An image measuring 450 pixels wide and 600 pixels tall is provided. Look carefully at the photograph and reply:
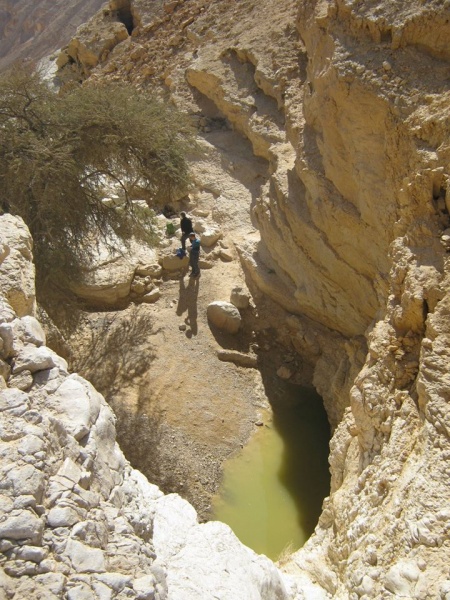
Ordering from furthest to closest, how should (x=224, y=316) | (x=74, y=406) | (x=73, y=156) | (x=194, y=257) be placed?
(x=194, y=257)
(x=224, y=316)
(x=73, y=156)
(x=74, y=406)

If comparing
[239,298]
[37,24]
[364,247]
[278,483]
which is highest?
[37,24]

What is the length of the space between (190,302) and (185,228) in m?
1.41

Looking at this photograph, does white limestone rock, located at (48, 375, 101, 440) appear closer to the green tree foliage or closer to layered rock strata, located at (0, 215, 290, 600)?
layered rock strata, located at (0, 215, 290, 600)

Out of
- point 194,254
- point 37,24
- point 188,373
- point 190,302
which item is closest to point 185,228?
point 194,254

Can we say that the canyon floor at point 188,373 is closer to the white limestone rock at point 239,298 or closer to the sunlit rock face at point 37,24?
the white limestone rock at point 239,298

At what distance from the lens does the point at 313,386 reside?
27.2 ft

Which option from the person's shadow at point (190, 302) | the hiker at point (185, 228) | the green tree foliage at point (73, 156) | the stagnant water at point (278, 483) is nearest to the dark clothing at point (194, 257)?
the person's shadow at point (190, 302)

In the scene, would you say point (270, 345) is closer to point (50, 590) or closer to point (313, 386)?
point (313, 386)

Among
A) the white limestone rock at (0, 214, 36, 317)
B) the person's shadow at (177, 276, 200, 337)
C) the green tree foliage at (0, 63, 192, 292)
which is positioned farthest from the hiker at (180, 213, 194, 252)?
the white limestone rock at (0, 214, 36, 317)

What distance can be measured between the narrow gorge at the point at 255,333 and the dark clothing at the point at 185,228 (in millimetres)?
383

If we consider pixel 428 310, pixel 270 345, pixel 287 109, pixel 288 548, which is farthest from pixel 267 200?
pixel 288 548

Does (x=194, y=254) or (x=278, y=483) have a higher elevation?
(x=194, y=254)

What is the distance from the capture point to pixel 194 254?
8938 millimetres

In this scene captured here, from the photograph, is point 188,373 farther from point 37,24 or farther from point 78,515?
point 37,24
